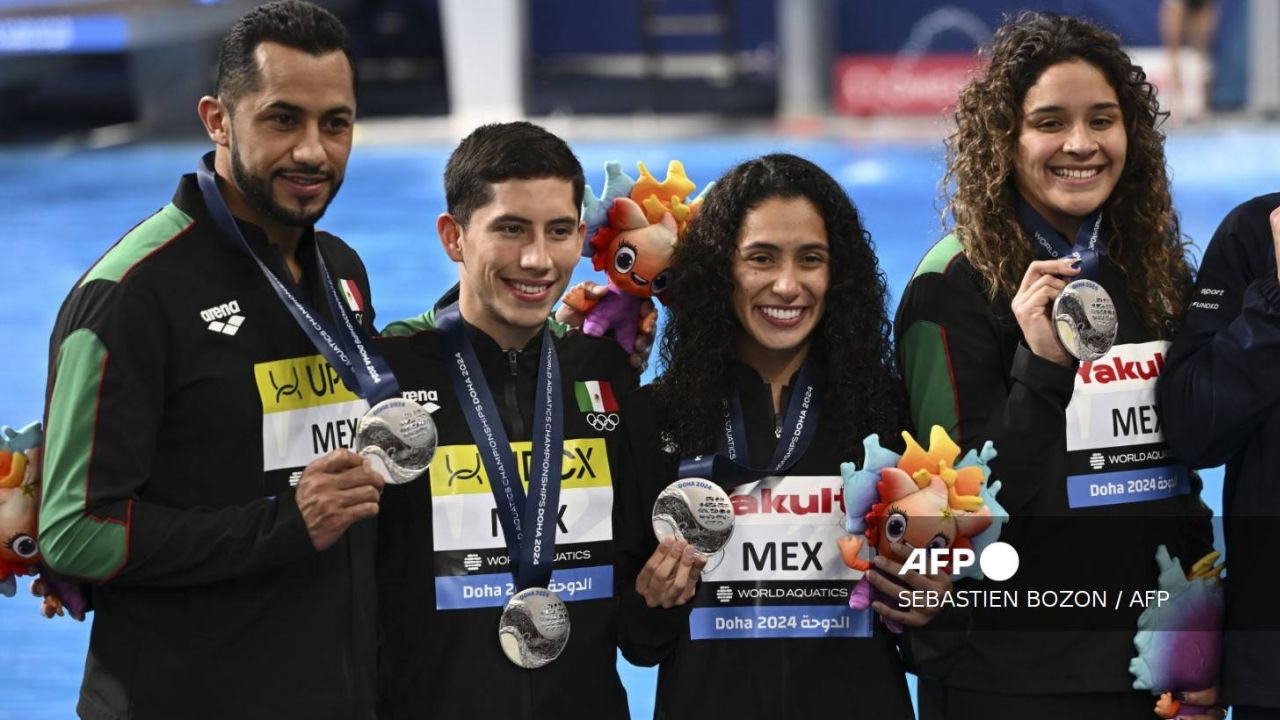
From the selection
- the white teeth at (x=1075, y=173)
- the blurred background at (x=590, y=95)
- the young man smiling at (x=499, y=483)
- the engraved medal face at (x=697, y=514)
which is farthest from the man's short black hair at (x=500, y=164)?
the blurred background at (x=590, y=95)

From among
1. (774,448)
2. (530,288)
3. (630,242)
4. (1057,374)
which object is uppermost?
(630,242)

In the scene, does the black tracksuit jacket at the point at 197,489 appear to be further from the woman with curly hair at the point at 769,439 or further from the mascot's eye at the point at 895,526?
the mascot's eye at the point at 895,526

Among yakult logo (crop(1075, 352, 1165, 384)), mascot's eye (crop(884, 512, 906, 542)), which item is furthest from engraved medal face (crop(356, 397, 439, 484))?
yakult logo (crop(1075, 352, 1165, 384))

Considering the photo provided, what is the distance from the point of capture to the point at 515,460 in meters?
3.18

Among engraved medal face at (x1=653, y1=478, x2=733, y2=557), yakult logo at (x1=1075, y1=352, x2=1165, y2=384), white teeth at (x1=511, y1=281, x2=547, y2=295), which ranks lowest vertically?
engraved medal face at (x1=653, y1=478, x2=733, y2=557)

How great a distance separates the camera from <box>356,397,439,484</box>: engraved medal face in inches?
113

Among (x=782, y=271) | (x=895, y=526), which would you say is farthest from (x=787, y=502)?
(x=782, y=271)

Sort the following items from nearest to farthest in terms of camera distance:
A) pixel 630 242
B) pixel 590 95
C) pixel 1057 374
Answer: pixel 1057 374 → pixel 630 242 → pixel 590 95

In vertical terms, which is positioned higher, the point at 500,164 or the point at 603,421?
the point at 500,164

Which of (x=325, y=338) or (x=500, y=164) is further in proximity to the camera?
(x=500, y=164)

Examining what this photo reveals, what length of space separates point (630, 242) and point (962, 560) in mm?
1054

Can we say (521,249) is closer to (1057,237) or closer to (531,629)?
(531,629)

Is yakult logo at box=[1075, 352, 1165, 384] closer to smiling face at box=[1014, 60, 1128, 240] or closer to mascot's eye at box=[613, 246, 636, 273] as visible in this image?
smiling face at box=[1014, 60, 1128, 240]

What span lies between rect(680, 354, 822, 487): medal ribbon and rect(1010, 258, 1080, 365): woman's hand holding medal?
44 centimetres
